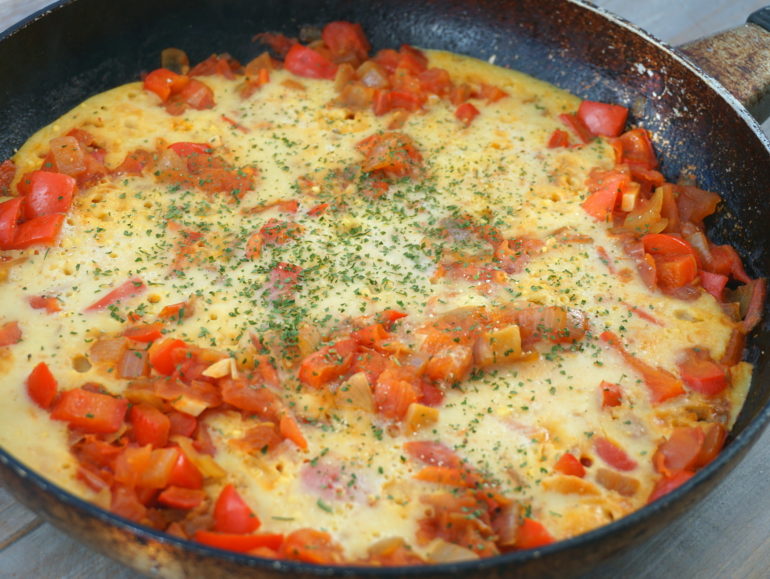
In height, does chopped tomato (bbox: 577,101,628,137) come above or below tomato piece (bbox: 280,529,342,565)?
above

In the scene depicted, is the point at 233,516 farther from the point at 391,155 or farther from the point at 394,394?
the point at 391,155

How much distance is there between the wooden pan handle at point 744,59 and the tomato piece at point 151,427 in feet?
9.58

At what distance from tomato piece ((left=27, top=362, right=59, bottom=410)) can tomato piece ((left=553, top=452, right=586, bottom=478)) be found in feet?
5.99

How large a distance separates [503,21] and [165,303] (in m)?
2.51

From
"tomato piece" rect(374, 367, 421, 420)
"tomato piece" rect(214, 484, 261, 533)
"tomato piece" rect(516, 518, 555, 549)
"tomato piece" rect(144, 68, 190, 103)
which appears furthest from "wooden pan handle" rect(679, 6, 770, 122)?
"tomato piece" rect(214, 484, 261, 533)

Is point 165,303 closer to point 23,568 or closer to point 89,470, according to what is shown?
point 89,470

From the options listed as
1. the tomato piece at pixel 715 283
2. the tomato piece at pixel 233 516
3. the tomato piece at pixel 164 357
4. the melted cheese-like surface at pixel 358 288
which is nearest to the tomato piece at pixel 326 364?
the melted cheese-like surface at pixel 358 288

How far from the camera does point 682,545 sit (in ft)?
11.5

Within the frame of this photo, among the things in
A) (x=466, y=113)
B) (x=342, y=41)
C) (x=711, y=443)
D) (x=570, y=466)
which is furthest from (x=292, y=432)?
(x=342, y=41)

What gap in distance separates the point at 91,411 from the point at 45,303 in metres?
0.69

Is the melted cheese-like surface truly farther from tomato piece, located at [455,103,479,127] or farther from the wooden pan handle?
the wooden pan handle

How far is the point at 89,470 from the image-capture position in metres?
3.06

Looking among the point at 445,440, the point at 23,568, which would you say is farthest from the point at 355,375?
the point at 23,568

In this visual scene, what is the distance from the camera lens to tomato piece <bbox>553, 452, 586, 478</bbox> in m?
3.17
